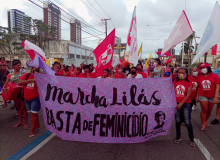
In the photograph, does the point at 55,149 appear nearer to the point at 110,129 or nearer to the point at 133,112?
the point at 110,129

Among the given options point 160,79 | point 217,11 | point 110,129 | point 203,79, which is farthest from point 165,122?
point 217,11

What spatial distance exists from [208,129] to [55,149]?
3.70 meters

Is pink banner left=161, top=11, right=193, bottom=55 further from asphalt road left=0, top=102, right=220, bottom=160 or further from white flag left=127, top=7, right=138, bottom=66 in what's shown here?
asphalt road left=0, top=102, right=220, bottom=160

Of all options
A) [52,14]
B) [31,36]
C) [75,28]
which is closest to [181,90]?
[52,14]

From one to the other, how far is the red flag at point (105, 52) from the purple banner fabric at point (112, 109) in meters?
1.42

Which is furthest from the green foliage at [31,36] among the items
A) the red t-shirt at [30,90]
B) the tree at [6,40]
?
the red t-shirt at [30,90]

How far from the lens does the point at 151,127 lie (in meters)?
3.26

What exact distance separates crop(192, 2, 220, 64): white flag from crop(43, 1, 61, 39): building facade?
9088 mm

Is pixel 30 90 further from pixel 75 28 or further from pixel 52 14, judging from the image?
pixel 75 28

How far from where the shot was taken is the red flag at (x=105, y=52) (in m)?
4.63

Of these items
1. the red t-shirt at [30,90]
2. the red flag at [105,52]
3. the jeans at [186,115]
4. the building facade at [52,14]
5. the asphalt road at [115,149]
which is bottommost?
the asphalt road at [115,149]

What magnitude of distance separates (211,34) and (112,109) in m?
3.05

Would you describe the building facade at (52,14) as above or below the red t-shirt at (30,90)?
→ above

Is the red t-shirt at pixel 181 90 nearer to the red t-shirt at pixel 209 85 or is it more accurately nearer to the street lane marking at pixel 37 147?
the red t-shirt at pixel 209 85
